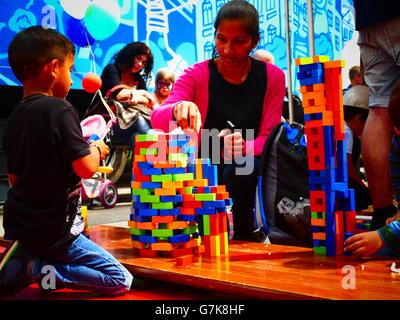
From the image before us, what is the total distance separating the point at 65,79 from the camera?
153 cm

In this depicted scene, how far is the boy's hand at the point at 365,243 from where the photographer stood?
1482 millimetres

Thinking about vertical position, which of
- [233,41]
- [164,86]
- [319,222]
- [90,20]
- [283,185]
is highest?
[90,20]

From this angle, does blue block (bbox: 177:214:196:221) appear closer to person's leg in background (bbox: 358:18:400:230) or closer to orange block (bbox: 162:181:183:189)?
orange block (bbox: 162:181:183:189)

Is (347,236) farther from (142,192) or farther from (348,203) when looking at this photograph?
(142,192)

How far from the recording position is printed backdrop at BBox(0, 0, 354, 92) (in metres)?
3.80

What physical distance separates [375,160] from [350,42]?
2769 mm

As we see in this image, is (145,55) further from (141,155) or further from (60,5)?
(141,155)

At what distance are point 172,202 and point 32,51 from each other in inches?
23.9

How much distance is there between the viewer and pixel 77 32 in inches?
159

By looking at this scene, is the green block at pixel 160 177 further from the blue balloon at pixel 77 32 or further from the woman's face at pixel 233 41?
the blue balloon at pixel 77 32

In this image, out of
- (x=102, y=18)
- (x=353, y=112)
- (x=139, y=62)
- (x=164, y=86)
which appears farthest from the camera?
(x=164, y=86)

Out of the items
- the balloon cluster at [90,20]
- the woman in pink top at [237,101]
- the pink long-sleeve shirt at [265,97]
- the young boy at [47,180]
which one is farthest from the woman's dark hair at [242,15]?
the balloon cluster at [90,20]

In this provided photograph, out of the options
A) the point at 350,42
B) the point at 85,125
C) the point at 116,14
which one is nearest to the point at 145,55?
the point at 116,14

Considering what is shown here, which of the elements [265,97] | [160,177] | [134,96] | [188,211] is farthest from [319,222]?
[134,96]
